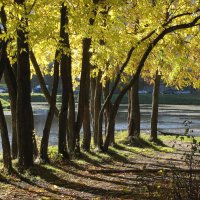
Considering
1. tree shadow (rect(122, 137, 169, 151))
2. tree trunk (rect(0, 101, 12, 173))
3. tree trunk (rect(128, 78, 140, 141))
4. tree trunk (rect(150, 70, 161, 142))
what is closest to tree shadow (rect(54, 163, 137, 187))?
tree trunk (rect(0, 101, 12, 173))

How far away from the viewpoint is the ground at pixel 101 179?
8.36 metres

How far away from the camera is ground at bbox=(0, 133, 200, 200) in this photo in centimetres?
836

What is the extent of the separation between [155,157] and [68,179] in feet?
19.2

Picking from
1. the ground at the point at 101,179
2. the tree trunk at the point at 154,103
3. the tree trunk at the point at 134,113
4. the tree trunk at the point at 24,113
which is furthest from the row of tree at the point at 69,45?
the tree trunk at the point at 134,113

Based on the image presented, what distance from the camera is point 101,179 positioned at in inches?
439

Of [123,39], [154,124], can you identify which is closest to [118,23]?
[123,39]

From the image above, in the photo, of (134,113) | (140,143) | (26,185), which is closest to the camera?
(26,185)

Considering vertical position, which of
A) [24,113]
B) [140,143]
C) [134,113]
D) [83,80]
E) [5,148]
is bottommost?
[140,143]

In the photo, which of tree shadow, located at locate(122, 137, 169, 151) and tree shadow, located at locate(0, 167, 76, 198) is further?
tree shadow, located at locate(122, 137, 169, 151)

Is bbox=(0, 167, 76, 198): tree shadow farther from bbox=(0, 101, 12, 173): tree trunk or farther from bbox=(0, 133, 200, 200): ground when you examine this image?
bbox=(0, 101, 12, 173): tree trunk

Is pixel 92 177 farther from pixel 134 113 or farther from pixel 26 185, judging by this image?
pixel 134 113

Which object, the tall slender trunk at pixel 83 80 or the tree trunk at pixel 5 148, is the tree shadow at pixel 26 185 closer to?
the tree trunk at pixel 5 148

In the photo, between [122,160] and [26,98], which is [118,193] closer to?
[26,98]

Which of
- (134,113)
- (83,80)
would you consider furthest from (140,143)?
(83,80)
